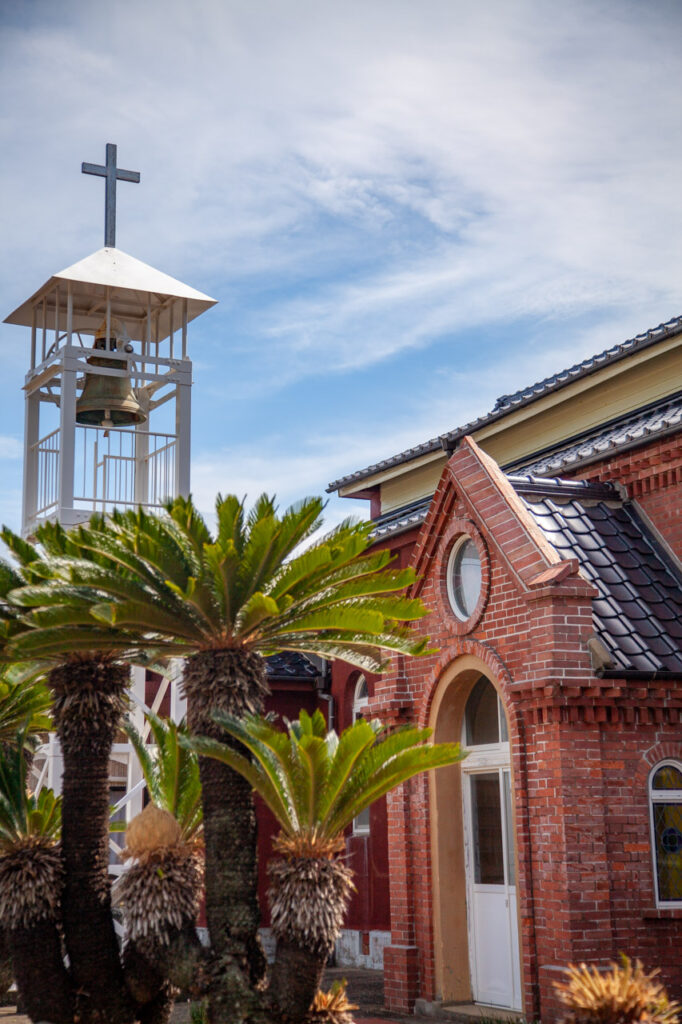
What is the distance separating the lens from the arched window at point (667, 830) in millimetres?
12609

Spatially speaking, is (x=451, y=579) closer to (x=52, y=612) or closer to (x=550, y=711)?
(x=550, y=711)

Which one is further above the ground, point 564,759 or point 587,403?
point 587,403

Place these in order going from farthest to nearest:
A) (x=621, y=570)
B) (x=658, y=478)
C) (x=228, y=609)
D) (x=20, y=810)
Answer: (x=658, y=478)
(x=621, y=570)
(x=20, y=810)
(x=228, y=609)

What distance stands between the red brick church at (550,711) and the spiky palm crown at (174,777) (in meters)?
2.79

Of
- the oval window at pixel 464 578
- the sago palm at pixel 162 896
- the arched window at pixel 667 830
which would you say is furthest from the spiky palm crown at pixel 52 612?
the arched window at pixel 667 830

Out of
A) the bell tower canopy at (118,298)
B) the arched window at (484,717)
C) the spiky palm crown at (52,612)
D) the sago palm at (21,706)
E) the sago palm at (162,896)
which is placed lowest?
the sago palm at (162,896)

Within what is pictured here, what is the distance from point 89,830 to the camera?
1266 centimetres

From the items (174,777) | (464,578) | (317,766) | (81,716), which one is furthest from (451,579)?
(81,716)

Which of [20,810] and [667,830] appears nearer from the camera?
[667,830]

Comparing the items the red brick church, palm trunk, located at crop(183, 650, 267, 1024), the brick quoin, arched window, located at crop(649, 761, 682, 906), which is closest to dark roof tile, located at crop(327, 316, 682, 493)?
the red brick church

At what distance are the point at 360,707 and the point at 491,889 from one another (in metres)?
7.17

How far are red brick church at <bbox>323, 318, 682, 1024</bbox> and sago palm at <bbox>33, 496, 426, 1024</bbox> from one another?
177 centimetres

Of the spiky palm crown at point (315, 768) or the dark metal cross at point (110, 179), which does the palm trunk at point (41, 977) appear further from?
the dark metal cross at point (110, 179)

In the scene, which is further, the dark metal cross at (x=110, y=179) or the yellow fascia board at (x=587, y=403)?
the dark metal cross at (x=110, y=179)
